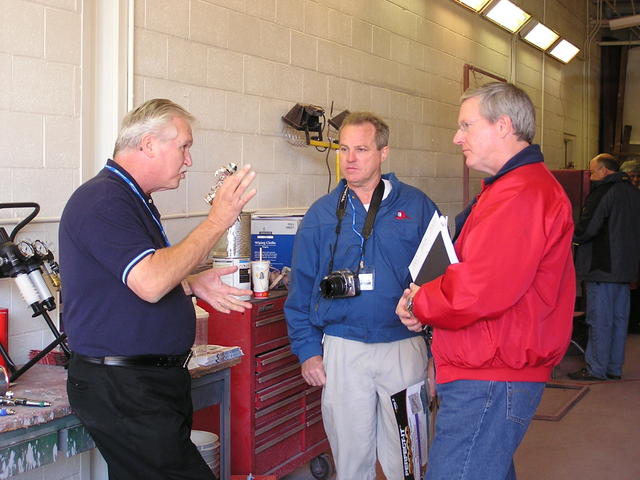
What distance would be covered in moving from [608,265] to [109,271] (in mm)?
4621

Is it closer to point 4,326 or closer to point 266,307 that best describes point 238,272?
point 266,307

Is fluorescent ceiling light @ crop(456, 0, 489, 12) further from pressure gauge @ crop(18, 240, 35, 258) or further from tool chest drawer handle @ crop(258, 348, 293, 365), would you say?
pressure gauge @ crop(18, 240, 35, 258)

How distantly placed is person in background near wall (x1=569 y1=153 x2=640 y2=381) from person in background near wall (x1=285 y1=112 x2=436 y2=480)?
3277 mm

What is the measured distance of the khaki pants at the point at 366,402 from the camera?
2842 mm

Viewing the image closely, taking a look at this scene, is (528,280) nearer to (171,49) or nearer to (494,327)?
(494,327)

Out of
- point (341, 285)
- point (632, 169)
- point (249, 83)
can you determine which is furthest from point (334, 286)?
point (632, 169)

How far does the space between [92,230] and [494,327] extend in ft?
3.56

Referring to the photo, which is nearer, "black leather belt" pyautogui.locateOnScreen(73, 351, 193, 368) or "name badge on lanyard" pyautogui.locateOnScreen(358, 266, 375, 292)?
"black leather belt" pyautogui.locateOnScreen(73, 351, 193, 368)

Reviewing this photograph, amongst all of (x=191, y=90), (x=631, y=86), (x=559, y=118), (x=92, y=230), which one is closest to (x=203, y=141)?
(x=191, y=90)

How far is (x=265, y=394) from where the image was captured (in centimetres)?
342

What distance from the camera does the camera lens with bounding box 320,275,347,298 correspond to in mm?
2783

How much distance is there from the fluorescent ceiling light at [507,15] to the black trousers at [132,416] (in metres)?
5.74

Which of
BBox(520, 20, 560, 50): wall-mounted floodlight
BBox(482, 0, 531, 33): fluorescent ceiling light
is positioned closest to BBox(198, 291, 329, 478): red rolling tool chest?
BBox(482, 0, 531, 33): fluorescent ceiling light

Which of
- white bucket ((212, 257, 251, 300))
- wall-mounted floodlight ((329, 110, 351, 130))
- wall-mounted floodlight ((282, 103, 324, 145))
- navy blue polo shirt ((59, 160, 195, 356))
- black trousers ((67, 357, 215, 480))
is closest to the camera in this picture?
navy blue polo shirt ((59, 160, 195, 356))
